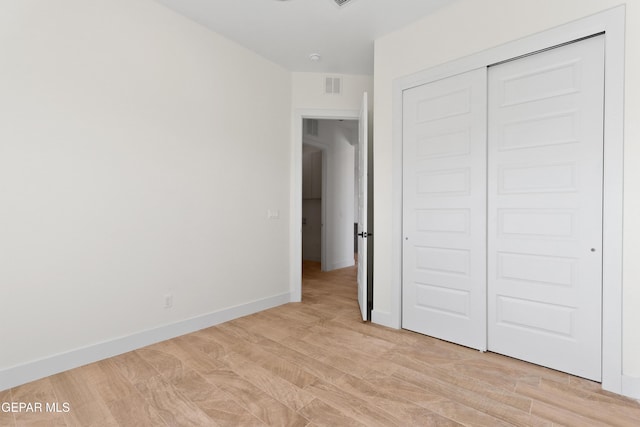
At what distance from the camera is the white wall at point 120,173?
193cm

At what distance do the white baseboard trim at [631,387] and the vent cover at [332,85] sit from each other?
12.1ft

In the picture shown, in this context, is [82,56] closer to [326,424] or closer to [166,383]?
[166,383]

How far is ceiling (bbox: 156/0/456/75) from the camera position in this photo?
102 inches

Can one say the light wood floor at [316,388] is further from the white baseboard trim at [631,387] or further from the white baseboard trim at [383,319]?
the white baseboard trim at [383,319]

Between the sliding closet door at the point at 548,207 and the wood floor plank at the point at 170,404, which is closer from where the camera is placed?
the wood floor plank at the point at 170,404

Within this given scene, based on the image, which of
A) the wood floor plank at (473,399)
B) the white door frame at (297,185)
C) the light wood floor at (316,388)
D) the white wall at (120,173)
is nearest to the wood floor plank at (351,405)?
the light wood floor at (316,388)

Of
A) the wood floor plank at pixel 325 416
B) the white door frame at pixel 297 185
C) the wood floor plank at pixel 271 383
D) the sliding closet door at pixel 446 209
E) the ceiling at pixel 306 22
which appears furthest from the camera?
the white door frame at pixel 297 185

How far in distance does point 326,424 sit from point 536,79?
2.71m

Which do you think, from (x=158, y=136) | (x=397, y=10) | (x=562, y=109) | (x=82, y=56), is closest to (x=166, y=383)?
(x=158, y=136)

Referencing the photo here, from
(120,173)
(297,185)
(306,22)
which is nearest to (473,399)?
(297,185)

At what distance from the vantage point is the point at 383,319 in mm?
3006

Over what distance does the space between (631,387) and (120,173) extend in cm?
380

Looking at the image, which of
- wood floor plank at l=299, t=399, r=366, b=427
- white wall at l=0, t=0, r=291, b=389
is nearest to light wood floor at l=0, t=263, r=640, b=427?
wood floor plank at l=299, t=399, r=366, b=427

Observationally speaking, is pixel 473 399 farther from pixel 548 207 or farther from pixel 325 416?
pixel 548 207
